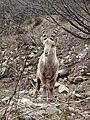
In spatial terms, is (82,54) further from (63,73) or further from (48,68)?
(48,68)

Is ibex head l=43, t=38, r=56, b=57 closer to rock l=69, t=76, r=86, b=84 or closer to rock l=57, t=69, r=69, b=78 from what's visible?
rock l=69, t=76, r=86, b=84

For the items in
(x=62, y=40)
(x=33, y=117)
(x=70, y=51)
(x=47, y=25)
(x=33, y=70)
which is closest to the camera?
(x=33, y=117)

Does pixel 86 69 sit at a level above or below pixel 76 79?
above

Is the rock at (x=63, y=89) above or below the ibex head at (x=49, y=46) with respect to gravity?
below

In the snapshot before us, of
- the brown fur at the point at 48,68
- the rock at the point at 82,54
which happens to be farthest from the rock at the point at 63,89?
the rock at the point at 82,54

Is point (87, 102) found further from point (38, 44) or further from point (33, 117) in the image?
point (38, 44)

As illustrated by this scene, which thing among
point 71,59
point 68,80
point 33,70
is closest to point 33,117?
point 68,80

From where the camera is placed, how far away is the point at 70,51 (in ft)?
54.0

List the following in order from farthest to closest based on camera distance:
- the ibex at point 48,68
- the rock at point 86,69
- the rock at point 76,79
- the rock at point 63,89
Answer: the rock at point 86,69 < the rock at point 76,79 < the rock at point 63,89 < the ibex at point 48,68

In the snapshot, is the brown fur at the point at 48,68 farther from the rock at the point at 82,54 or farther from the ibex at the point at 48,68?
the rock at the point at 82,54

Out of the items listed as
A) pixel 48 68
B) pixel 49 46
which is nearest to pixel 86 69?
pixel 49 46

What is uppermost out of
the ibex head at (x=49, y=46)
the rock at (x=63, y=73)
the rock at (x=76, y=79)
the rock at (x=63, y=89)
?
the ibex head at (x=49, y=46)

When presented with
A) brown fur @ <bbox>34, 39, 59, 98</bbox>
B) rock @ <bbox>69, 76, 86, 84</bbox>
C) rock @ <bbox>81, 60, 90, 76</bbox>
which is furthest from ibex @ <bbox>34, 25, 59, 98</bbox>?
rock @ <bbox>81, 60, 90, 76</bbox>

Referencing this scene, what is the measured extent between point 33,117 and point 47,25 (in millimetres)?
15672
